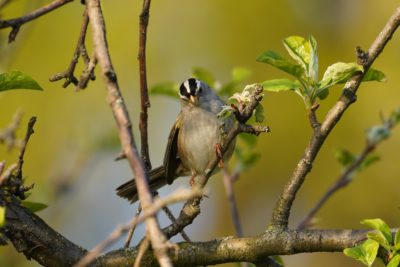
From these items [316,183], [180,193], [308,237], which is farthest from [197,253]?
[316,183]

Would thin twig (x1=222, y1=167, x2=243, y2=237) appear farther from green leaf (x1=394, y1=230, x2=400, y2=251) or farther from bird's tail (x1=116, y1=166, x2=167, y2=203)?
green leaf (x1=394, y1=230, x2=400, y2=251)

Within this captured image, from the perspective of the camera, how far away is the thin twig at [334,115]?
9.45 ft

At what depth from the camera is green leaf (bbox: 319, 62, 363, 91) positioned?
290 cm

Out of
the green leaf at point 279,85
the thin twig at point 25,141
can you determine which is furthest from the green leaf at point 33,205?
the green leaf at point 279,85

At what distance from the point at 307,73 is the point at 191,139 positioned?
116 inches

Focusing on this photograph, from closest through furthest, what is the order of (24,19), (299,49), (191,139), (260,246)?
(24,19) < (260,246) < (299,49) < (191,139)

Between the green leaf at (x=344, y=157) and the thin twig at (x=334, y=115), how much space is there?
1.76 m

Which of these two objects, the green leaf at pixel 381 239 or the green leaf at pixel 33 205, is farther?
the green leaf at pixel 33 205

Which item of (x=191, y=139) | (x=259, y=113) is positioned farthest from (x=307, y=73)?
(x=191, y=139)

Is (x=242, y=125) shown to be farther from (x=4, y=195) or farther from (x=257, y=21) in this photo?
(x=257, y=21)

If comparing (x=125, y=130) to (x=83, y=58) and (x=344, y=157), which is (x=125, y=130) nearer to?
(x=83, y=58)

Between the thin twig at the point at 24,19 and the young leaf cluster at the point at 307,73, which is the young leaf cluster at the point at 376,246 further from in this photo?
the thin twig at the point at 24,19

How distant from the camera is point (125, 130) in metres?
1.82

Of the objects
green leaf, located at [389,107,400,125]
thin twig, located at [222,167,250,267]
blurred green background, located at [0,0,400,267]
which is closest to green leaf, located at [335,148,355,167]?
green leaf, located at [389,107,400,125]
